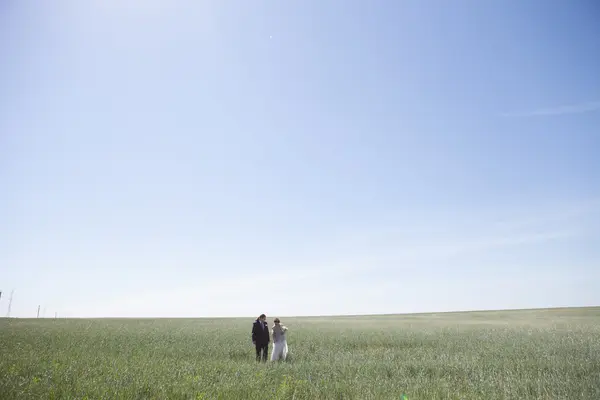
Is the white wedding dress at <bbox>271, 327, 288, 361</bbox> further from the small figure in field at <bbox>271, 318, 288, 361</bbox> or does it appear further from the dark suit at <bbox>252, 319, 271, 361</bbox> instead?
the dark suit at <bbox>252, 319, 271, 361</bbox>

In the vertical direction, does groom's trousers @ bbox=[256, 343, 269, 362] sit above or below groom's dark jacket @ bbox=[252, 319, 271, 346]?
below

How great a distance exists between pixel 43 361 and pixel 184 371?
5.41 meters

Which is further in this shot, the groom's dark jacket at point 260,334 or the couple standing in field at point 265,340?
the groom's dark jacket at point 260,334

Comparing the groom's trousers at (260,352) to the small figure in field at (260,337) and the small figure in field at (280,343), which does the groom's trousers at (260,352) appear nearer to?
the small figure in field at (260,337)

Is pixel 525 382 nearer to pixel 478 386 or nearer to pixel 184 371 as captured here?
pixel 478 386

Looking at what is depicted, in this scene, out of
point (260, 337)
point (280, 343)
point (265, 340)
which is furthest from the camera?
point (265, 340)

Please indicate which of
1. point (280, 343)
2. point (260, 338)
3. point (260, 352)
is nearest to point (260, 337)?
point (260, 338)

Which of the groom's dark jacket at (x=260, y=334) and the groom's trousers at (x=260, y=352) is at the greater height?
the groom's dark jacket at (x=260, y=334)

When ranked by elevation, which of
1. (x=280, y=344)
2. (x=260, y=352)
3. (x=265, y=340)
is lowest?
(x=260, y=352)

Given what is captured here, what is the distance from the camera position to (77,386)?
23.8ft

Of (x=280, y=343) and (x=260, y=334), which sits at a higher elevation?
(x=260, y=334)

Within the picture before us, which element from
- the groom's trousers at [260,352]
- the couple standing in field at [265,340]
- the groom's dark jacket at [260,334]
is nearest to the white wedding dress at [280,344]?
the couple standing in field at [265,340]

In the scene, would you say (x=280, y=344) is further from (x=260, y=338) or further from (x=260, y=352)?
(x=260, y=352)

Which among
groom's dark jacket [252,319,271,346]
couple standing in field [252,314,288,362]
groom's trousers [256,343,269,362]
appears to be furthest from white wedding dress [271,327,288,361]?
groom's trousers [256,343,269,362]
